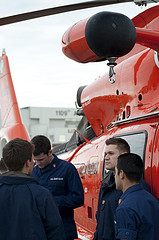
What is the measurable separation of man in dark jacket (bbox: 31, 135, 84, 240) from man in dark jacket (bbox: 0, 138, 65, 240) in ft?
3.29

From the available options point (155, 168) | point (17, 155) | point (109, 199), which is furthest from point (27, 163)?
point (155, 168)

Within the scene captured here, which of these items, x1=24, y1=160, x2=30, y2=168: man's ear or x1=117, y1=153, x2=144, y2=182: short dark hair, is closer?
x1=24, y1=160, x2=30, y2=168: man's ear

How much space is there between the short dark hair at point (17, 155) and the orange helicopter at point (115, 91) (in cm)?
78

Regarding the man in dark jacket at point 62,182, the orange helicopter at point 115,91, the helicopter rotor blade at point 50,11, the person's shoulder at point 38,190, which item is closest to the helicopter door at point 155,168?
the orange helicopter at point 115,91

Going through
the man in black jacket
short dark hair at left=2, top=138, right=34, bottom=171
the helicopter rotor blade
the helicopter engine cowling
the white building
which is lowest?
the white building

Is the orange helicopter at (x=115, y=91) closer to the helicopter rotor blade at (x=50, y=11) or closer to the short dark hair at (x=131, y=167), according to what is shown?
the helicopter rotor blade at (x=50, y=11)

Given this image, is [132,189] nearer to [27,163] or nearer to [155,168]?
[155,168]

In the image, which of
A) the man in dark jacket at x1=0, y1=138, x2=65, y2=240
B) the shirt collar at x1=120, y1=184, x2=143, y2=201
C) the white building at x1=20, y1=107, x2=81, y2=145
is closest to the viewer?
the man in dark jacket at x1=0, y1=138, x2=65, y2=240

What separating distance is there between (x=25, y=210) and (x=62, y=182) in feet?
3.87

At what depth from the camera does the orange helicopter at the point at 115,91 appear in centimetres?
233

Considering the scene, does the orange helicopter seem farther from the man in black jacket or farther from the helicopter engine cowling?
the man in black jacket

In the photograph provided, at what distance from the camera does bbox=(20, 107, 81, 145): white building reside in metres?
48.2

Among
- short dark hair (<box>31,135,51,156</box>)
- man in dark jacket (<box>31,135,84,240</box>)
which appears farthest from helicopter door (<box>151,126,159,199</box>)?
short dark hair (<box>31,135,51,156</box>)

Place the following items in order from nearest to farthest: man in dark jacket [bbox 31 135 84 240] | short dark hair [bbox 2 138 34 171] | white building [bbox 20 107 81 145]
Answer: short dark hair [bbox 2 138 34 171], man in dark jacket [bbox 31 135 84 240], white building [bbox 20 107 81 145]
